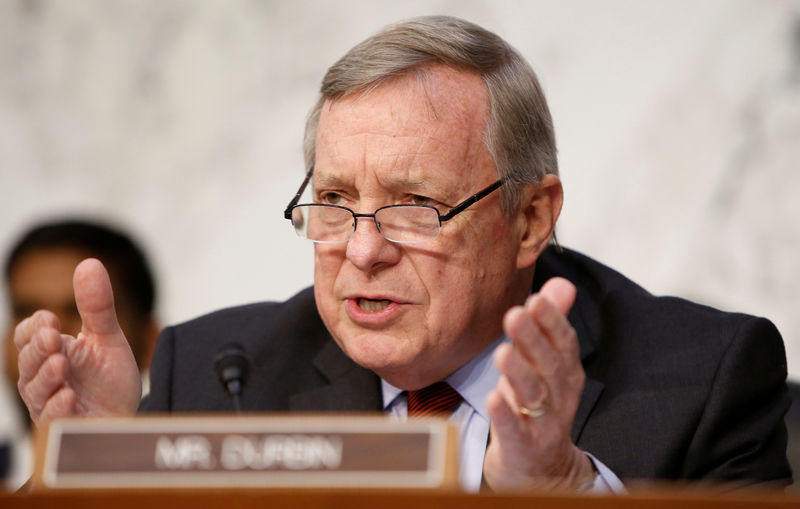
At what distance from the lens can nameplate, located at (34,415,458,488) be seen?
1033mm

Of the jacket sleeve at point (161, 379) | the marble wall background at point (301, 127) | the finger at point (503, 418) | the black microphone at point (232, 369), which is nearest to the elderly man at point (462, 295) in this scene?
the black microphone at point (232, 369)

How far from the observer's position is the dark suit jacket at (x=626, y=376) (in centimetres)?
187

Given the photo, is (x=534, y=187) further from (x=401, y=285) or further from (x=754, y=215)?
(x=754, y=215)

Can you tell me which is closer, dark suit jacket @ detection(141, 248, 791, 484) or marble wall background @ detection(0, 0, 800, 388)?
dark suit jacket @ detection(141, 248, 791, 484)

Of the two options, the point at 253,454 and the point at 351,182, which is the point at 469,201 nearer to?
the point at 351,182

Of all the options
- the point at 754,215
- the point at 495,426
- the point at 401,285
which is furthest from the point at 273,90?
the point at 495,426

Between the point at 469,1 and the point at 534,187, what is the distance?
162 centimetres

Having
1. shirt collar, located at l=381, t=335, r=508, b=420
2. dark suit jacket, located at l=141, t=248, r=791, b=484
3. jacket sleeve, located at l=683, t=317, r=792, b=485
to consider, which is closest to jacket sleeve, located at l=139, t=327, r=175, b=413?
dark suit jacket, located at l=141, t=248, r=791, b=484

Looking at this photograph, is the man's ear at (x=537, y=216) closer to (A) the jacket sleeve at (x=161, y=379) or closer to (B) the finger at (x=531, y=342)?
(B) the finger at (x=531, y=342)

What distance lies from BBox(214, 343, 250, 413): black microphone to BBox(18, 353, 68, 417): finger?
26cm

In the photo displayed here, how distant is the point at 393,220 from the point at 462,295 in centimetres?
20

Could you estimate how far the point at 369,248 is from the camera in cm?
185

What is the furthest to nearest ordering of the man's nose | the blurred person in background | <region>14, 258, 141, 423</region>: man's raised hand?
the blurred person in background → the man's nose → <region>14, 258, 141, 423</region>: man's raised hand

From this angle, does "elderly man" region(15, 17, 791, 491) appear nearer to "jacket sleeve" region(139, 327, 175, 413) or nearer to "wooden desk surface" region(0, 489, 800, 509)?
"jacket sleeve" region(139, 327, 175, 413)
